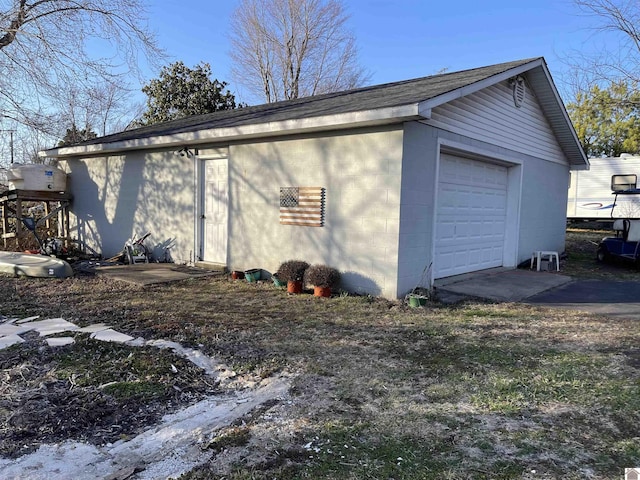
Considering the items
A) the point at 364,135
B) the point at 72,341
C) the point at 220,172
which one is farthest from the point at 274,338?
the point at 220,172

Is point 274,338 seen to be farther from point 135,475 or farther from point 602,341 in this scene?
point 602,341

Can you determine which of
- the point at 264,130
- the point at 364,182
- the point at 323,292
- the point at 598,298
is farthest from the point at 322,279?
the point at 598,298

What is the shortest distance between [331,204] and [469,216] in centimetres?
303

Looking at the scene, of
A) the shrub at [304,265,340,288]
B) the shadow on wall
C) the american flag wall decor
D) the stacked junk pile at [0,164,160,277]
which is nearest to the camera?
the shrub at [304,265,340,288]

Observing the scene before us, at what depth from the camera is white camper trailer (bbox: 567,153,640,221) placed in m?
19.4

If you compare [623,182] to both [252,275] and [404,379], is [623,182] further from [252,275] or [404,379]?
[404,379]

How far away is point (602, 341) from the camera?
492 centimetres

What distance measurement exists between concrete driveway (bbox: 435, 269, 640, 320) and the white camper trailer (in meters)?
12.8

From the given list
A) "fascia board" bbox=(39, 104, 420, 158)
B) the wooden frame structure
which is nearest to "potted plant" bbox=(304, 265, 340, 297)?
"fascia board" bbox=(39, 104, 420, 158)

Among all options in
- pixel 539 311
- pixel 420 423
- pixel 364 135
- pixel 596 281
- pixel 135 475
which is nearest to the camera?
pixel 135 475

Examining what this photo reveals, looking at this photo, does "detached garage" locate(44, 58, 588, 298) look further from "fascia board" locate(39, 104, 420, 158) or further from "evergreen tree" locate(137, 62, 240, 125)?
"evergreen tree" locate(137, 62, 240, 125)

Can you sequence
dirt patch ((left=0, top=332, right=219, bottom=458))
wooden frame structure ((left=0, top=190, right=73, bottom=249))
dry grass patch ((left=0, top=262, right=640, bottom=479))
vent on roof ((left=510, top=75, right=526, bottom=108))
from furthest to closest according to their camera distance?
wooden frame structure ((left=0, top=190, right=73, bottom=249)) → vent on roof ((left=510, top=75, right=526, bottom=108)) → dirt patch ((left=0, top=332, right=219, bottom=458)) → dry grass patch ((left=0, top=262, right=640, bottom=479))

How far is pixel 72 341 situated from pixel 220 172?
5267mm

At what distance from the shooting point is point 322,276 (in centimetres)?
704
